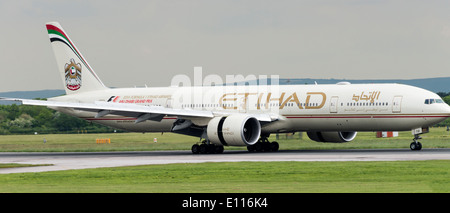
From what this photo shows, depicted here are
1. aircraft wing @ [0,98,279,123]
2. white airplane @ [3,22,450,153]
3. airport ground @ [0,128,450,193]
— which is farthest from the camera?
aircraft wing @ [0,98,279,123]

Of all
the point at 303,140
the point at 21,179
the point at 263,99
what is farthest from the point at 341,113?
the point at 21,179

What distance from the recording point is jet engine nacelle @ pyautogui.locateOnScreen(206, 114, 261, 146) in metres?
43.7

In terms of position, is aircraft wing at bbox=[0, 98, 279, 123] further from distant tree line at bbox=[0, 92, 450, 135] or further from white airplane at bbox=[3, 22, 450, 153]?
distant tree line at bbox=[0, 92, 450, 135]

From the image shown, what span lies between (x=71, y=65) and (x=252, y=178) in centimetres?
3303

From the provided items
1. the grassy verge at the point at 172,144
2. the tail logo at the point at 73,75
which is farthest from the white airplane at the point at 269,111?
the tail logo at the point at 73,75

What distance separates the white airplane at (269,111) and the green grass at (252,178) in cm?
1213

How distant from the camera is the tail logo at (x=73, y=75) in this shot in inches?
2205

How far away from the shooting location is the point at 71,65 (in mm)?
56000

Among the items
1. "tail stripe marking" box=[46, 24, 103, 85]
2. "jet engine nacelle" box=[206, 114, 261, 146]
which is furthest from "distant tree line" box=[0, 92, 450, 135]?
"jet engine nacelle" box=[206, 114, 261, 146]

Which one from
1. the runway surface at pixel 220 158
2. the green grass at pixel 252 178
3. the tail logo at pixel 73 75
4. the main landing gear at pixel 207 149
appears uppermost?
the tail logo at pixel 73 75

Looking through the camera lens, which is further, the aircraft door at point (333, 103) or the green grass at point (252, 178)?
the aircraft door at point (333, 103)

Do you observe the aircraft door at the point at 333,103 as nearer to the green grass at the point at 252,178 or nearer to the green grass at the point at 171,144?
the green grass at the point at 171,144

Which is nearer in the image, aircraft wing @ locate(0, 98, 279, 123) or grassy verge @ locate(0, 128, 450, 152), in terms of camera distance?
aircraft wing @ locate(0, 98, 279, 123)

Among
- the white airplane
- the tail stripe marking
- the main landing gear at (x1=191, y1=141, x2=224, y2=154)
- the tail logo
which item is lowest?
the main landing gear at (x1=191, y1=141, x2=224, y2=154)
